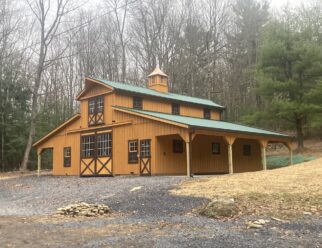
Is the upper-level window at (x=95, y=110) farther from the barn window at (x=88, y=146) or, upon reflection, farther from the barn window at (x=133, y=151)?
the barn window at (x=133, y=151)

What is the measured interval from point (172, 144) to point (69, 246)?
15642 mm

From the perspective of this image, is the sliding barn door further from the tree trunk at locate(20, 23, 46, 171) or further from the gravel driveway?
the tree trunk at locate(20, 23, 46, 171)

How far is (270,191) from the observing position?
13.1 metres

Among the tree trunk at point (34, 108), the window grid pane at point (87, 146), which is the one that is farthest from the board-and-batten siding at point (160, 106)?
the tree trunk at point (34, 108)

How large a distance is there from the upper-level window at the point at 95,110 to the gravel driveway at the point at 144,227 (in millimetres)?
10994

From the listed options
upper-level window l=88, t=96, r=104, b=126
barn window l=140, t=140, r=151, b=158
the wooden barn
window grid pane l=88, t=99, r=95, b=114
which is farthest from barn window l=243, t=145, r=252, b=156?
window grid pane l=88, t=99, r=95, b=114

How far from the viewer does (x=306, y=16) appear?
36344mm

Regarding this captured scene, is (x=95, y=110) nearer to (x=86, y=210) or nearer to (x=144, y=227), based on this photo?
(x=86, y=210)

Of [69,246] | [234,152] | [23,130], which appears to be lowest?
[69,246]

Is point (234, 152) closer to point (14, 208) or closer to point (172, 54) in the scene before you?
point (14, 208)

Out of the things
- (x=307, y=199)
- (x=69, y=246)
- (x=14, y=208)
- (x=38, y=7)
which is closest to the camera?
(x=69, y=246)

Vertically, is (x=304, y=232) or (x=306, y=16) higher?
(x=306, y=16)

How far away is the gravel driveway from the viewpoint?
8.09m

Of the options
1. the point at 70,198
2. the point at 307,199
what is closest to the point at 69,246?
the point at 307,199
